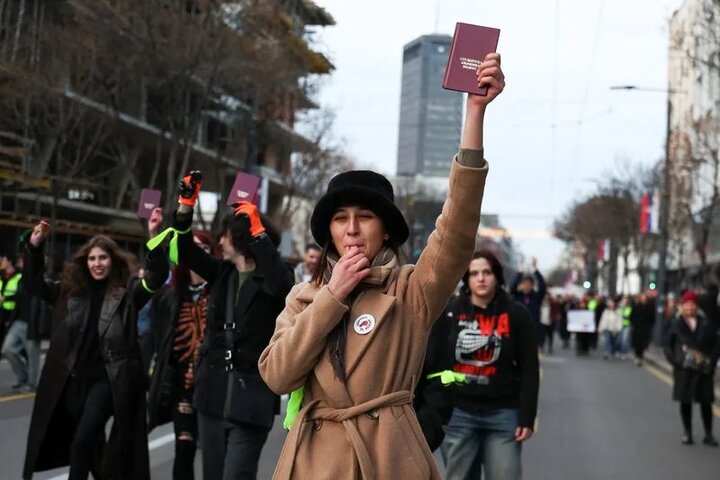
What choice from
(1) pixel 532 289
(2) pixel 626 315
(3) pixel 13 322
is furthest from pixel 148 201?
(2) pixel 626 315

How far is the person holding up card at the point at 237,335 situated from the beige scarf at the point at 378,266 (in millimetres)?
2076

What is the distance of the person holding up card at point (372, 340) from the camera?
3080 mm

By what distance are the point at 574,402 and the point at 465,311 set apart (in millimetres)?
10448

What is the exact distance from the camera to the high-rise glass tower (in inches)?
789

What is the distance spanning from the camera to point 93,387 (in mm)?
6383

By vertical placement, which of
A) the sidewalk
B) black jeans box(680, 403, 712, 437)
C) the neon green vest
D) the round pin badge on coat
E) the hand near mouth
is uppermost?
the hand near mouth

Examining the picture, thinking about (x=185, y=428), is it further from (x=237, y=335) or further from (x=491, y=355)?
(x=491, y=355)

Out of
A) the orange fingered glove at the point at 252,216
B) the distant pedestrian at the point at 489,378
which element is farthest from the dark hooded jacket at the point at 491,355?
the orange fingered glove at the point at 252,216

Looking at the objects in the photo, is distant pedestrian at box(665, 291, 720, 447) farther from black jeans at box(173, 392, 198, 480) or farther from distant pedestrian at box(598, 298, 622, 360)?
distant pedestrian at box(598, 298, 622, 360)

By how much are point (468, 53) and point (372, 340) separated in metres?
0.86

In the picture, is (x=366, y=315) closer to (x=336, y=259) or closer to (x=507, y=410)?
(x=336, y=259)

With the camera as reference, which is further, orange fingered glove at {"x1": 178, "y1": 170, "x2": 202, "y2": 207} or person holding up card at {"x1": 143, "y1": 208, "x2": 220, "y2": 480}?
person holding up card at {"x1": 143, "y1": 208, "x2": 220, "y2": 480}

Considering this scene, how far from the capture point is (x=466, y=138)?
3.08 metres

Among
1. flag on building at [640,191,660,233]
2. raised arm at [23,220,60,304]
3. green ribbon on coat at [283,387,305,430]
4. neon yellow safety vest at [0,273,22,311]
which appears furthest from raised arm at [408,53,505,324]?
flag on building at [640,191,660,233]
